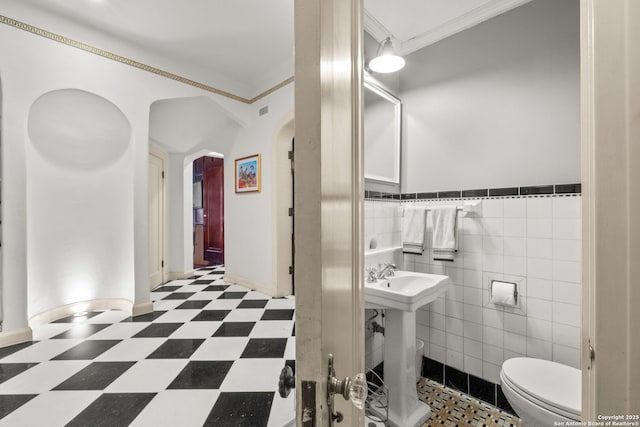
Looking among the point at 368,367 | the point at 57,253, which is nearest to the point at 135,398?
the point at 368,367

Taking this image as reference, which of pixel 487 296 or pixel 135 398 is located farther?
pixel 487 296

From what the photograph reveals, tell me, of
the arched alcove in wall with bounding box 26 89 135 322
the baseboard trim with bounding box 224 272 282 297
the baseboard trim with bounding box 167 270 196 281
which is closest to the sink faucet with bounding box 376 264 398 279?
the baseboard trim with bounding box 224 272 282 297

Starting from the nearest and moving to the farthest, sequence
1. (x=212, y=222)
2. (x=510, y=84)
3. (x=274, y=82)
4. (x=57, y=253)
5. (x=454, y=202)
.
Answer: (x=510, y=84), (x=454, y=202), (x=57, y=253), (x=274, y=82), (x=212, y=222)

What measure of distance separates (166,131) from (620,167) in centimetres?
411

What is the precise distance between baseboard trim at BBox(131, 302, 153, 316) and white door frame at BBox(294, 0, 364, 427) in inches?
110

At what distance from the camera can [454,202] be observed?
187 centimetres

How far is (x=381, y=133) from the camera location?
6.48 feet

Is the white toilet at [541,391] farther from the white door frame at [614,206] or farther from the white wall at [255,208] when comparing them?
the white wall at [255,208]

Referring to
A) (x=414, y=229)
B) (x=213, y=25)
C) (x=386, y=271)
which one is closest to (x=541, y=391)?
(x=386, y=271)

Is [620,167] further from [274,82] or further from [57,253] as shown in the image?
[57,253]

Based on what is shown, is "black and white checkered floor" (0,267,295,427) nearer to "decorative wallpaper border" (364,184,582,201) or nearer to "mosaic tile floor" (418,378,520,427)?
"mosaic tile floor" (418,378,520,427)

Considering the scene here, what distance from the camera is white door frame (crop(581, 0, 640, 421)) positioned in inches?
21.2

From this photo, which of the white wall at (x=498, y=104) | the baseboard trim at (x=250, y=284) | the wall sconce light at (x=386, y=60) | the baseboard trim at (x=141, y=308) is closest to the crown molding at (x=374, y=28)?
Answer: the wall sconce light at (x=386, y=60)

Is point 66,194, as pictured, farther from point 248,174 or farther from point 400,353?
point 400,353
